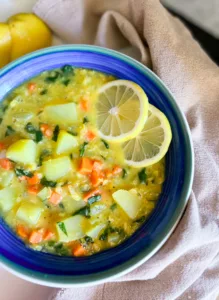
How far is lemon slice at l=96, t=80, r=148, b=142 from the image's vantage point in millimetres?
1479

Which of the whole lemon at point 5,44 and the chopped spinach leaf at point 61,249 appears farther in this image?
the whole lemon at point 5,44

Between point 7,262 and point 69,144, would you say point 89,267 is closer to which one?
point 7,262

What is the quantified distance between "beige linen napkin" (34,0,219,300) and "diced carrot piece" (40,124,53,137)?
0.40 metres

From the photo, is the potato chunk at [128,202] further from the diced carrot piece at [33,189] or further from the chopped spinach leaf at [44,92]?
the chopped spinach leaf at [44,92]

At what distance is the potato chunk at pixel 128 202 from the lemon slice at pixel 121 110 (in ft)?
0.54

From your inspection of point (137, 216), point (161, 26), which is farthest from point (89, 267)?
point (161, 26)

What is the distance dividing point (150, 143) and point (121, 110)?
5.3 inches

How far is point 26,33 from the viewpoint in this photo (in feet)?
5.49

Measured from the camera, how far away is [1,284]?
65.2 inches

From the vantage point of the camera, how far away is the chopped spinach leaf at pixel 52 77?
Answer: 158cm

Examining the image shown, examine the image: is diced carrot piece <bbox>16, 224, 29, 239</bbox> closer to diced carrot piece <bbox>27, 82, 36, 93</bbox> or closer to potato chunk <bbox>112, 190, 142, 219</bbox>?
potato chunk <bbox>112, 190, 142, 219</bbox>

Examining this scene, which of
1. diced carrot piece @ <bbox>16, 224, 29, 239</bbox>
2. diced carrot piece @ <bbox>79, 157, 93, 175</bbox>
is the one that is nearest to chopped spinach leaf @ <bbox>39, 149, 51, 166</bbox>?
diced carrot piece @ <bbox>79, 157, 93, 175</bbox>

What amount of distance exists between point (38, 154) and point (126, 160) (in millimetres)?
271

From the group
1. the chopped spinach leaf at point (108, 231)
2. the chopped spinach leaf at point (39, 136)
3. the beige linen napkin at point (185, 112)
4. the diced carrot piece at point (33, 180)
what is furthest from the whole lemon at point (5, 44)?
the chopped spinach leaf at point (108, 231)
